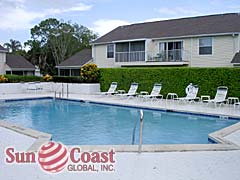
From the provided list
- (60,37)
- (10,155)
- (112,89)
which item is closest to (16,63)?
(60,37)

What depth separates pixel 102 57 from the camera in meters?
30.6

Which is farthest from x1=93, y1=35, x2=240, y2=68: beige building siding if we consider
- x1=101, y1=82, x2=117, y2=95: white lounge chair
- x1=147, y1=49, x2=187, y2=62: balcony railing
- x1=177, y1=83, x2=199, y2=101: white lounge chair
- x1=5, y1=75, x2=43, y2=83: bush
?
x1=5, y1=75, x2=43, y2=83: bush

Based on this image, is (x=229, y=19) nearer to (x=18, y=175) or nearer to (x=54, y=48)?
(x=18, y=175)

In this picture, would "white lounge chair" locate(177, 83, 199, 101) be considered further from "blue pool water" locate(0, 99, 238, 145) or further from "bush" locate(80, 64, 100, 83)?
"bush" locate(80, 64, 100, 83)

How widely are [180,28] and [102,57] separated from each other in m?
8.32

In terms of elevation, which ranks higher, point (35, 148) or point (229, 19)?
point (229, 19)

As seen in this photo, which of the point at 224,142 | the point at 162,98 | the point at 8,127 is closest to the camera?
the point at 224,142

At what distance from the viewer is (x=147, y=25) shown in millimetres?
29766

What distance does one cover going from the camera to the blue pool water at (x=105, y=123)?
406 inches

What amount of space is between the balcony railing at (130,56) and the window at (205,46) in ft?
16.3

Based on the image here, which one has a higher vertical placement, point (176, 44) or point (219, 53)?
point (176, 44)

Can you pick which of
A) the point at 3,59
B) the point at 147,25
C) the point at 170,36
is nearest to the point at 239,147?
the point at 170,36

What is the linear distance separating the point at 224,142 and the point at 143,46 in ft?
63.9

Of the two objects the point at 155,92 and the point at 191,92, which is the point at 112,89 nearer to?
the point at 155,92
